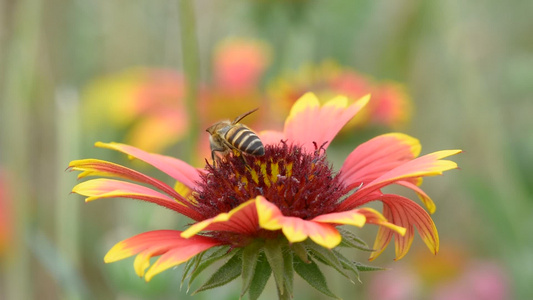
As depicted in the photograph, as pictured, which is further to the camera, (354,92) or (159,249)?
(354,92)

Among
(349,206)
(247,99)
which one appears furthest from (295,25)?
(349,206)

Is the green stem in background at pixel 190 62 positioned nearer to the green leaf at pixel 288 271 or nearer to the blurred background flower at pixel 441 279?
the green leaf at pixel 288 271

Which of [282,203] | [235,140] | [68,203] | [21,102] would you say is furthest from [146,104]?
[282,203]

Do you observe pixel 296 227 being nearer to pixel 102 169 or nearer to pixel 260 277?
pixel 260 277

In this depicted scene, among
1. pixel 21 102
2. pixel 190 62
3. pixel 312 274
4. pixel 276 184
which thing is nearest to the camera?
pixel 312 274

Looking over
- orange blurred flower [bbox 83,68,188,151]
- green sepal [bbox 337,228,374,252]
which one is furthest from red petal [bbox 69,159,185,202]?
orange blurred flower [bbox 83,68,188,151]

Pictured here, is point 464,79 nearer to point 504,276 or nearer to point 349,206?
point 504,276

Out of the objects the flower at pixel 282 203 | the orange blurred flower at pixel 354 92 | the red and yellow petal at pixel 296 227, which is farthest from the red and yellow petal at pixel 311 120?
the orange blurred flower at pixel 354 92
